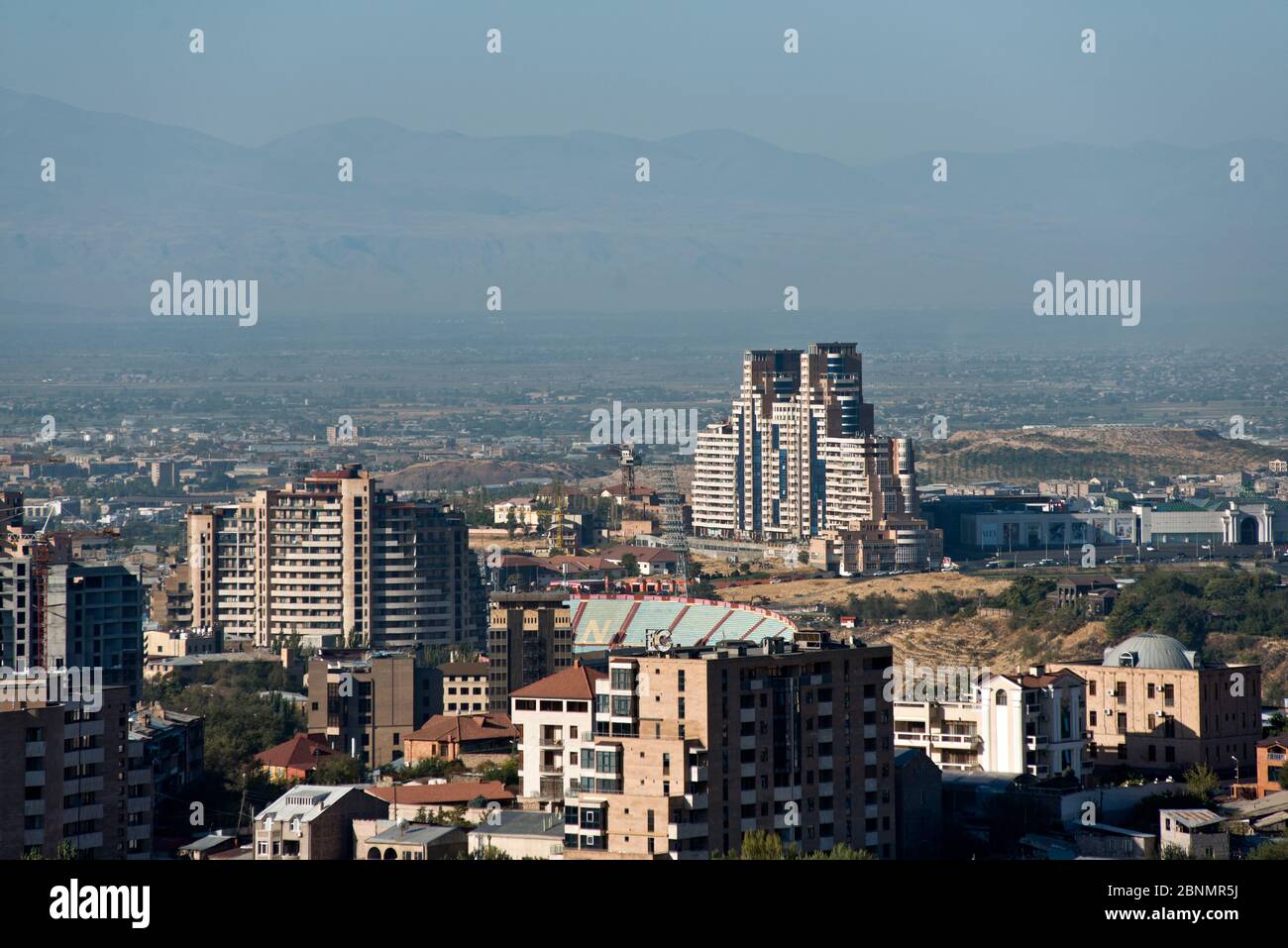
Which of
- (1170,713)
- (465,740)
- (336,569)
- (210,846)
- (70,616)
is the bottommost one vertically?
(210,846)

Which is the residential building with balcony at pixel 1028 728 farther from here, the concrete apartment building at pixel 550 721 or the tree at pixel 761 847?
the tree at pixel 761 847

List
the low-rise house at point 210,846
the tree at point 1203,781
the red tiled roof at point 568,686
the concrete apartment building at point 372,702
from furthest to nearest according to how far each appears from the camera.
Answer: the concrete apartment building at point 372,702 < the red tiled roof at point 568,686 < the tree at point 1203,781 < the low-rise house at point 210,846

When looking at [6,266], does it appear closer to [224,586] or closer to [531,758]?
[224,586]

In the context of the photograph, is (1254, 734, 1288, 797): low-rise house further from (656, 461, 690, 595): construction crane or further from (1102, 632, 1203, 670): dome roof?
(656, 461, 690, 595): construction crane

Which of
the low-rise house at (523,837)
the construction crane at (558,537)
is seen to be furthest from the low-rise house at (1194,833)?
the construction crane at (558,537)

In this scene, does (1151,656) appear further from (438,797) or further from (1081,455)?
(1081,455)

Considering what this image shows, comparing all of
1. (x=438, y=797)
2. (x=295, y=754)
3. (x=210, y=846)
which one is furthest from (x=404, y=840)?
(x=295, y=754)

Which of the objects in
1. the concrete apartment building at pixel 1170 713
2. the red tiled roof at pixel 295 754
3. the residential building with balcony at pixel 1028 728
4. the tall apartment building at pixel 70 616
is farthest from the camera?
the tall apartment building at pixel 70 616

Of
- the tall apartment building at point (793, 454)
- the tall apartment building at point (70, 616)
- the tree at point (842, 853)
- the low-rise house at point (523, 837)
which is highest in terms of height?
the tall apartment building at point (793, 454)
